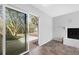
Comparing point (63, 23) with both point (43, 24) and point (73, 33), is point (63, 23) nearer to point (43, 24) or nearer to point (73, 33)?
point (73, 33)

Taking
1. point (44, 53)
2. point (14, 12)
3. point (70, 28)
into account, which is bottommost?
point (44, 53)

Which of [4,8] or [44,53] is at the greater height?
[4,8]

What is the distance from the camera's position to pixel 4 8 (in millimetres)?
2139

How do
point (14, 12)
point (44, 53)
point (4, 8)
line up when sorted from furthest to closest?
point (44, 53), point (14, 12), point (4, 8)

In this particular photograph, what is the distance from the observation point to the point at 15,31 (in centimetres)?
238

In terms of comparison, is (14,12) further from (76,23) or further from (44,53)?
(76,23)

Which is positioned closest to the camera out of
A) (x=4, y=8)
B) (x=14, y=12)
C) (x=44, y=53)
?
(x=4, y=8)

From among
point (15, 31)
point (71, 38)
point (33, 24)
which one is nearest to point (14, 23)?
point (15, 31)

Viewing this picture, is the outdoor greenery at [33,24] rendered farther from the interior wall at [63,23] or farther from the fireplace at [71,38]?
the fireplace at [71,38]

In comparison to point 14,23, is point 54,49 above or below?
below

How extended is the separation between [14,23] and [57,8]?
1021 millimetres

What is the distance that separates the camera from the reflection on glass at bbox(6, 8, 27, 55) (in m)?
2.26

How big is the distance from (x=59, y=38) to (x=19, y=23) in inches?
38.6

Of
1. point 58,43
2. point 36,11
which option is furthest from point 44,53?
point 36,11
